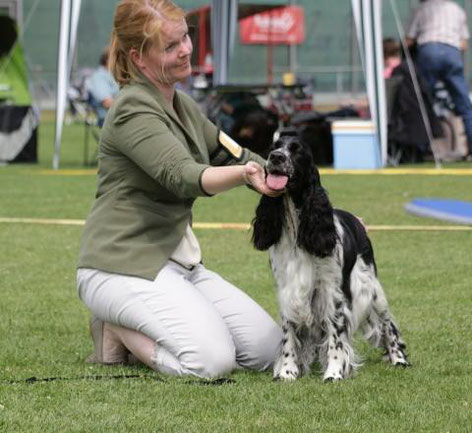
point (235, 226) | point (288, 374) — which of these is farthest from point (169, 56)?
point (235, 226)

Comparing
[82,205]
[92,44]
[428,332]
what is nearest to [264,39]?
[92,44]

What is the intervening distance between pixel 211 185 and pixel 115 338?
0.91 meters

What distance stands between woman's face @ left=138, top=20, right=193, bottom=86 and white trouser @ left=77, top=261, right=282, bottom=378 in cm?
72

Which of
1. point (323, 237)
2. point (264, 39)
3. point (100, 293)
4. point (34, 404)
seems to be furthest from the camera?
point (264, 39)

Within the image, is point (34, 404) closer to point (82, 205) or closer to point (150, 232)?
point (150, 232)

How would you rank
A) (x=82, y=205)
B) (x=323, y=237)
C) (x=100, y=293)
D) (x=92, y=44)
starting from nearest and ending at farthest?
1. (x=323, y=237)
2. (x=100, y=293)
3. (x=82, y=205)
4. (x=92, y=44)

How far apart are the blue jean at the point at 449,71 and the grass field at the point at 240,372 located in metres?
5.87

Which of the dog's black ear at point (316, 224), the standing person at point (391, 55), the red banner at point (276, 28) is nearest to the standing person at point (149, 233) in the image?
the dog's black ear at point (316, 224)

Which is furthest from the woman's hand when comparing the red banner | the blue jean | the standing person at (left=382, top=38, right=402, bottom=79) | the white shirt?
the red banner

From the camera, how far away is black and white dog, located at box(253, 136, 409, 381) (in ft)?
13.4

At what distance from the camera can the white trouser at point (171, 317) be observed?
4262mm

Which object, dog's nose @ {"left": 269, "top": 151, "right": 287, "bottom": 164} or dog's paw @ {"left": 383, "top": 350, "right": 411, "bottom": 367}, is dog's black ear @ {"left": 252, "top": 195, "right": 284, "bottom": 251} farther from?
dog's paw @ {"left": 383, "top": 350, "right": 411, "bottom": 367}

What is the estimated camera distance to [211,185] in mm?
3902

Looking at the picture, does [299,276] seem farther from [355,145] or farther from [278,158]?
[355,145]
